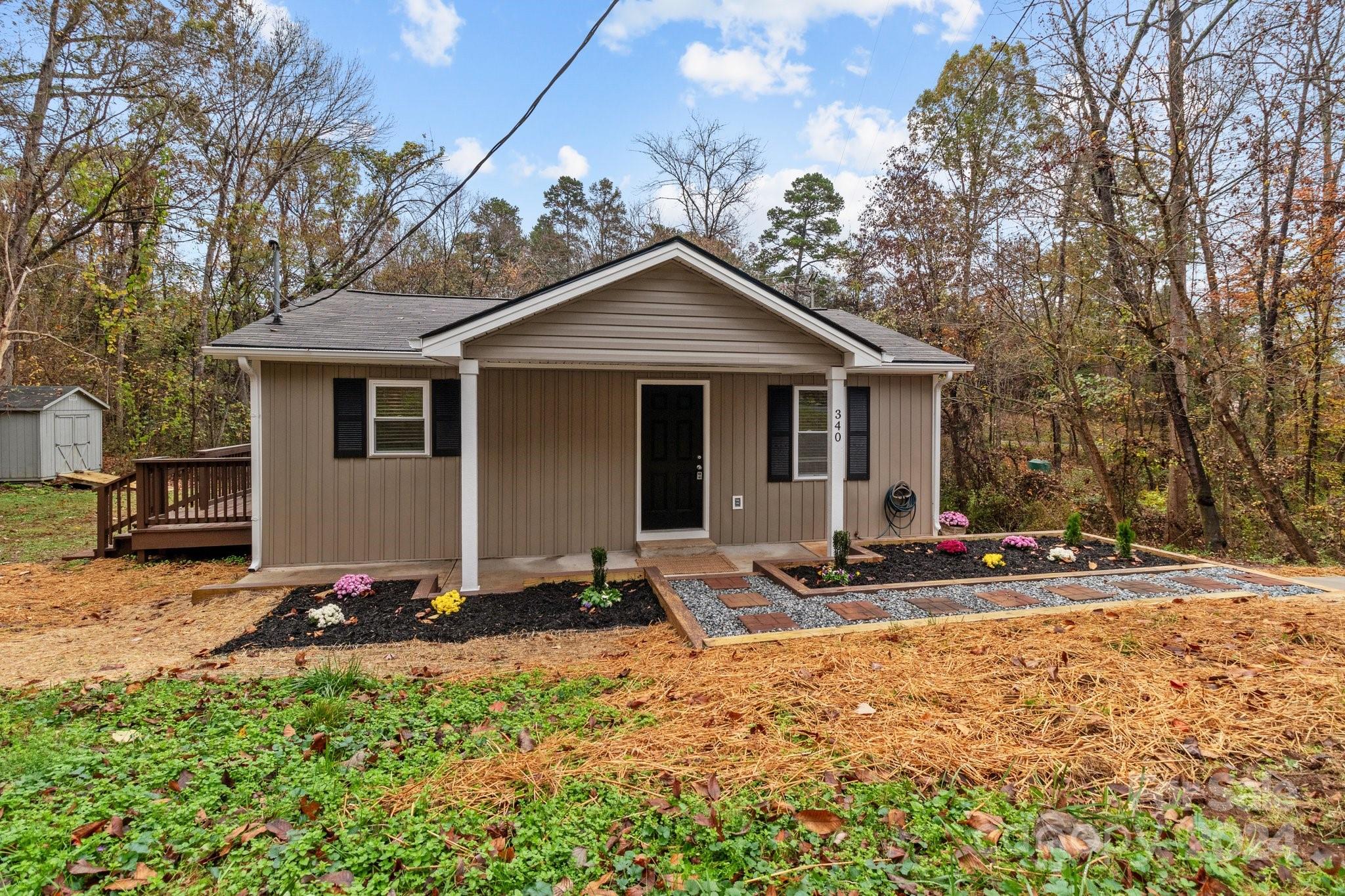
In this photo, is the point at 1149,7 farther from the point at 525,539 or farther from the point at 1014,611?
the point at 525,539

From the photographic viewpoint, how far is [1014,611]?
15.5 feet

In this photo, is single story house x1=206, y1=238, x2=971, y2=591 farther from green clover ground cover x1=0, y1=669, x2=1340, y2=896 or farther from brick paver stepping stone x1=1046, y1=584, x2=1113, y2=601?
green clover ground cover x1=0, y1=669, x2=1340, y2=896

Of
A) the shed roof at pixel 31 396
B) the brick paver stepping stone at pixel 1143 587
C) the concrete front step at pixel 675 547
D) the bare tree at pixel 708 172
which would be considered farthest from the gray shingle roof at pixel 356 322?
the bare tree at pixel 708 172

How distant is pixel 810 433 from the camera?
7.69 meters

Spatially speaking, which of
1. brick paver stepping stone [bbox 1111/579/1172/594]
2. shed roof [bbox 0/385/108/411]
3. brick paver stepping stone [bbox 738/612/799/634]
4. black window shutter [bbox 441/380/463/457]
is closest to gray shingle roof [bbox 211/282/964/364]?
black window shutter [bbox 441/380/463/457]

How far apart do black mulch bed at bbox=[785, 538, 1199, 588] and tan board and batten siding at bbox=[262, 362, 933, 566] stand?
1.03 meters

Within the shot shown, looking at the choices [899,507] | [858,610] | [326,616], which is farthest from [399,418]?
[899,507]

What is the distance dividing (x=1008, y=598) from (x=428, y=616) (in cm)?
494

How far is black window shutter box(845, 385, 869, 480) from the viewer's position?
7695mm

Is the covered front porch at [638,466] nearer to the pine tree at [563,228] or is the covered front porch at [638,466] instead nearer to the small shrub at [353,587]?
the small shrub at [353,587]

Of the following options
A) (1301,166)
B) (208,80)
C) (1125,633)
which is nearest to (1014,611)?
(1125,633)

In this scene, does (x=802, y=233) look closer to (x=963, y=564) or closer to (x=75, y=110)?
(x=963, y=564)

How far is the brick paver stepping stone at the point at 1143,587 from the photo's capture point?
209 inches

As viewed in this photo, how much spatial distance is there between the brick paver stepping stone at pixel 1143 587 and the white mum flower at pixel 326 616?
6.80 metres
